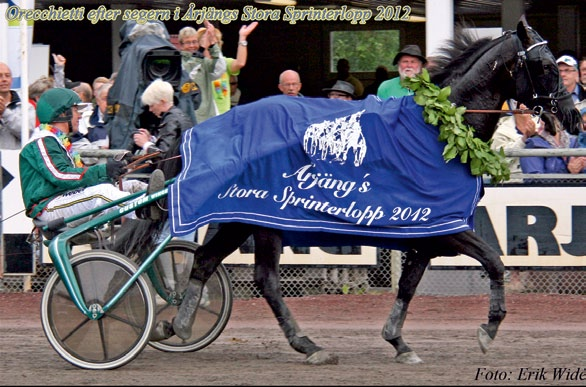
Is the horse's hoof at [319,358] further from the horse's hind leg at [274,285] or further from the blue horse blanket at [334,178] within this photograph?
the blue horse blanket at [334,178]

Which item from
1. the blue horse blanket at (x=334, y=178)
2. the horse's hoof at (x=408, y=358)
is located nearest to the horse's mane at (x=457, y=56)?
the blue horse blanket at (x=334, y=178)

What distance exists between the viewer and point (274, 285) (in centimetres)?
717

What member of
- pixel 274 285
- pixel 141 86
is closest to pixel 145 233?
pixel 274 285

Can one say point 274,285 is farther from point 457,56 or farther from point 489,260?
point 457,56

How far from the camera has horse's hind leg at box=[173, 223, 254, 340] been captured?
7316 mm

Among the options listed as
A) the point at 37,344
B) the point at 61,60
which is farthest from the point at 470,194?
the point at 61,60

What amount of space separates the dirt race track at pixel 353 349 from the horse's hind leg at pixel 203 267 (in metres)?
0.25

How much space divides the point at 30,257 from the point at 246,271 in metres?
1.87

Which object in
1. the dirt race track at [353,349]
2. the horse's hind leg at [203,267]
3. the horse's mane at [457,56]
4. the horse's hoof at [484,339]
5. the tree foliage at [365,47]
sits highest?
the tree foliage at [365,47]

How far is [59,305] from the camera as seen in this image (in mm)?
7059

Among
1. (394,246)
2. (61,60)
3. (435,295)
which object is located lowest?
(435,295)

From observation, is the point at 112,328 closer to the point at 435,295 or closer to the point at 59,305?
the point at 59,305

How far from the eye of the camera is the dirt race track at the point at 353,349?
261 inches

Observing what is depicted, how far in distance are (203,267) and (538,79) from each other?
91.4 inches
